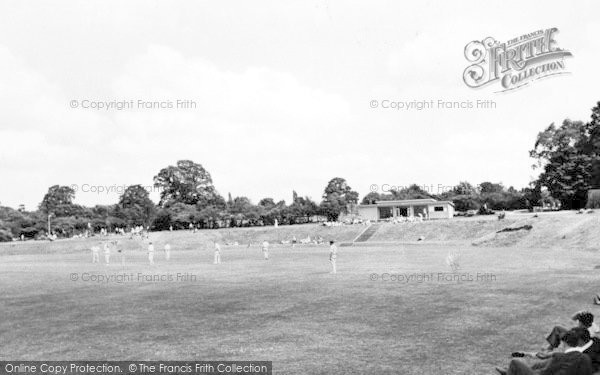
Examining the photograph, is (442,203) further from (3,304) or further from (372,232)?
(3,304)

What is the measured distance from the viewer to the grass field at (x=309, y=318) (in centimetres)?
1138

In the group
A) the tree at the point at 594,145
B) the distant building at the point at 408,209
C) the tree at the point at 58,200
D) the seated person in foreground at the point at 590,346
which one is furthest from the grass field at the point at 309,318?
the tree at the point at 58,200

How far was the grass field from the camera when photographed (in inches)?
448

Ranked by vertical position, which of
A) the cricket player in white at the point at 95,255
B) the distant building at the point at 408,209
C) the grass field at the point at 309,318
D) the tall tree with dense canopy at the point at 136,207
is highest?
the tall tree with dense canopy at the point at 136,207

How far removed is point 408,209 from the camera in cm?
8756

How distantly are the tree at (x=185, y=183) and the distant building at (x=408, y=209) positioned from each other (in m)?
43.2

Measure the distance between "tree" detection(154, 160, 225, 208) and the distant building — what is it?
142 feet

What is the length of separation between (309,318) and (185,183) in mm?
110214

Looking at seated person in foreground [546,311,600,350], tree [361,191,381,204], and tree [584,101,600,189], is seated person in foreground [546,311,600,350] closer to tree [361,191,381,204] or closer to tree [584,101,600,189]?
tree [584,101,600,189]

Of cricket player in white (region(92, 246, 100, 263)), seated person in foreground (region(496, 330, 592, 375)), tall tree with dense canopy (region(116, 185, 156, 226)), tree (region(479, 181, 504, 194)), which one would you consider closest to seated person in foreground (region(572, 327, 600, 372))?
seated person in foreground (region(496, 330, 592, 375))

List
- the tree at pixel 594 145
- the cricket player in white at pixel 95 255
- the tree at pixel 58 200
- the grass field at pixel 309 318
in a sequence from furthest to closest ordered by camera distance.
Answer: the tree at pixel 58 200 < the tree at pixel 594 145 < the cricket player in white at pixel 95 255 < the grass field at pixel 309 318

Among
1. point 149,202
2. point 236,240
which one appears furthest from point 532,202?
point 149,202

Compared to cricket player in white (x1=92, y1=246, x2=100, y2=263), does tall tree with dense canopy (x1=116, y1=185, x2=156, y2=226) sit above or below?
above

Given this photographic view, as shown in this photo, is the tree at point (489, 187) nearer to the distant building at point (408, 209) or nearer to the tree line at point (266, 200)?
the tree line at point (266, 200)
